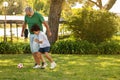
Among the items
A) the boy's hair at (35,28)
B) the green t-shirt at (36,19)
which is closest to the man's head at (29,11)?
the green t-shirt at (36,19)

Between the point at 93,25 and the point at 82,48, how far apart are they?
2.05 metres

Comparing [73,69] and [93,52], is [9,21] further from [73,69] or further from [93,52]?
[73,69]

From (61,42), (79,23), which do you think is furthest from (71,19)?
(61,42)

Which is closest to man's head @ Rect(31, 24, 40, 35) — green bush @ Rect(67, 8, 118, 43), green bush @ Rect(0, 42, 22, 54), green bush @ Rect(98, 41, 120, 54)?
green bush @ Rect(0, 42, 22, 54)

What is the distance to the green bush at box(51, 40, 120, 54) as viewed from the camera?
17.9m

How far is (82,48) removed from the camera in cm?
1797

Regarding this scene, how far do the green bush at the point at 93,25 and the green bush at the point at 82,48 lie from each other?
5.19 ft

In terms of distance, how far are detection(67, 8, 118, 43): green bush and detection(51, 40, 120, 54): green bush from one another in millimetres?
1582

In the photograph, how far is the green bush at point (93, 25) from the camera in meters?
19.7

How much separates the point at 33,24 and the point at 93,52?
24.6ft

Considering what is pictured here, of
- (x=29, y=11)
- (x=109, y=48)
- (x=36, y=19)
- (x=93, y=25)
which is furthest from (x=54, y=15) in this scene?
(x=29, y=11)

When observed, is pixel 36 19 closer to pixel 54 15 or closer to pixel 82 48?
pixel 82 48

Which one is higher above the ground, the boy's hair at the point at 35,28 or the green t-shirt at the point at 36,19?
the green t-shirt at the point at 36,19

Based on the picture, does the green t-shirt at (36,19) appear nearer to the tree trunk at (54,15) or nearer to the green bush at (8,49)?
the green bush at (8,49)
